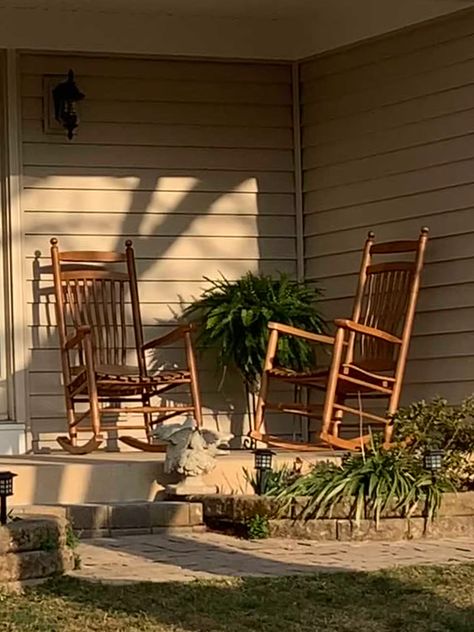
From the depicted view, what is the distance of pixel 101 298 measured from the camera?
246 inches

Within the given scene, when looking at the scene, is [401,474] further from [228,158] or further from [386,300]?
[228,158]

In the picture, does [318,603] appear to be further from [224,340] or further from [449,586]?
[224,340]

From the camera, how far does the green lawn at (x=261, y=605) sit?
9.62 ft

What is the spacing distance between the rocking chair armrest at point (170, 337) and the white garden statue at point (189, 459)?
1118 mm

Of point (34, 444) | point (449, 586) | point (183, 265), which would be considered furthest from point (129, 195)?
point (449, 586)

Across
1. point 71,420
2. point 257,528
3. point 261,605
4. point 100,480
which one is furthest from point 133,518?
point 261,605

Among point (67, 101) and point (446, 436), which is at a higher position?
point (67, 101)

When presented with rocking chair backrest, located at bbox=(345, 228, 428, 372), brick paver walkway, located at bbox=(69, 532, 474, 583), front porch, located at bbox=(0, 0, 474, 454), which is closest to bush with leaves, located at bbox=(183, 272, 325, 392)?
front porch, located at bbox=(0, 0, 474, 454)

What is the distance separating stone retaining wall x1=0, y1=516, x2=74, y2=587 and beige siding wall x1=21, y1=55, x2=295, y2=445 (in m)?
2.65

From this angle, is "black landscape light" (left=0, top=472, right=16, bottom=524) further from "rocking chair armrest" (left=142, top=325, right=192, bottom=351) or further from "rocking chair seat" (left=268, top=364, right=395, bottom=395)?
"rocking chair armrest" (left=142, top=325, right=192, bottom=351)

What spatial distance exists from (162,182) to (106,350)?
951 mm

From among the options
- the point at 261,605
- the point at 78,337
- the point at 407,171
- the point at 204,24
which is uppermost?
the point at 204,24

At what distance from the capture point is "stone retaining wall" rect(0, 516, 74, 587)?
→ 11.1 feet

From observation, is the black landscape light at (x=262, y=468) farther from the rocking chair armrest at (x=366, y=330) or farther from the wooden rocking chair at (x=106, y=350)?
the wooden rocking chair at (x=106, y=350)
